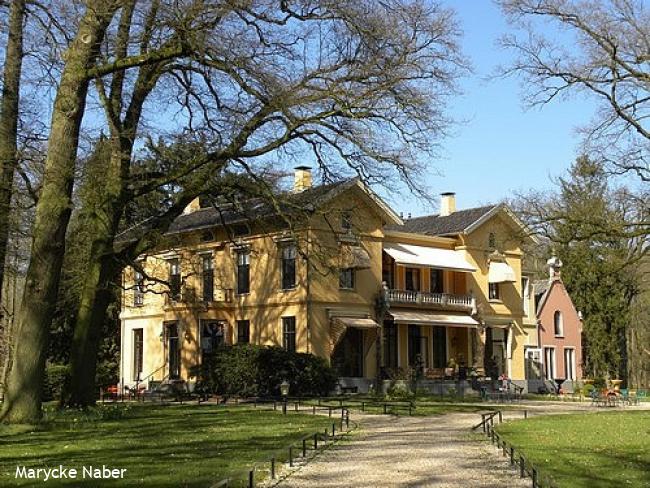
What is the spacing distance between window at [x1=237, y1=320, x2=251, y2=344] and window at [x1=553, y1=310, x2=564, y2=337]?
20.2 metres

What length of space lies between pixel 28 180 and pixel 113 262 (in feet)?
11.1

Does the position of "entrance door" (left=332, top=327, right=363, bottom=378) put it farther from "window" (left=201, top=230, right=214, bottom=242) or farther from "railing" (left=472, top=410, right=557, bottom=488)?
"railing" (left=472, top=410, right=557, bottom=488)

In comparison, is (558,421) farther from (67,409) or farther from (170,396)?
(170,396)

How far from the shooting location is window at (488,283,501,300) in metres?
43.8

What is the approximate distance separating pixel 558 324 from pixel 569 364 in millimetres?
2411

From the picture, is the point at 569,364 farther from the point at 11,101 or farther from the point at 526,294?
the point at 11,101

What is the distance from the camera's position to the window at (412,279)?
40.9 m

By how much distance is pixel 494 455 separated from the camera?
583 inches

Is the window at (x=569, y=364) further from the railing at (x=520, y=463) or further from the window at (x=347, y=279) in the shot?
the railing at (x=520, y=463)

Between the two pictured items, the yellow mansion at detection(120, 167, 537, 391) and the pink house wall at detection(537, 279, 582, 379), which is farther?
the pink house wall at detection(537, 279, 582, 379)

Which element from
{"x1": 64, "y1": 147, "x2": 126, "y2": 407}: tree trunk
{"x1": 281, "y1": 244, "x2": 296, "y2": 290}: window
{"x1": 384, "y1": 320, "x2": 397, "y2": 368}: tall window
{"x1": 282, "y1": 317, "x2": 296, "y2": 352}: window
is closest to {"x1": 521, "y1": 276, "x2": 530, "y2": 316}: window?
{"x1": 384, "y1": 320, "x2": 397, "y2": 368}: tall window

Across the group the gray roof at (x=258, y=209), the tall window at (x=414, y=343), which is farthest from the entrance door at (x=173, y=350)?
the tall window at (x=414, y=343)

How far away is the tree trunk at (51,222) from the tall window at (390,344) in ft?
69.8

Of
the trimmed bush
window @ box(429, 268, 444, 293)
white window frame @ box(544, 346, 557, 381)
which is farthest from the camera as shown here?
white window frame @ box(544, 346, 557, 381)
